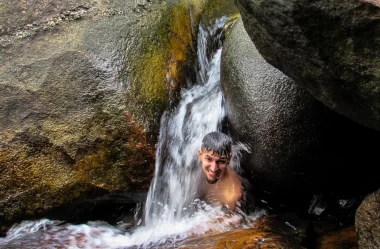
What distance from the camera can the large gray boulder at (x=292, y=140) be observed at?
3.49 m

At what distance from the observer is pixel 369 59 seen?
79.8 inches

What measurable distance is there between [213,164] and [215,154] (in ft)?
0.44

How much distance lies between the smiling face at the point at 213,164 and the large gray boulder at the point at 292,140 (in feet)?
0.78

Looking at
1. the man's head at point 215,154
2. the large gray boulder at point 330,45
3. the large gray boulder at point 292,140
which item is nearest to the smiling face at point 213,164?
the man's head at point 215,154

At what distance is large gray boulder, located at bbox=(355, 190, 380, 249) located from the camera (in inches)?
96.0

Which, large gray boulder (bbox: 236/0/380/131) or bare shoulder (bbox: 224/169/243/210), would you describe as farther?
bare shoulder (bbox: 224/169/243/210)

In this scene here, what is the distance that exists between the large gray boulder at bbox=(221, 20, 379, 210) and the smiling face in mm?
239

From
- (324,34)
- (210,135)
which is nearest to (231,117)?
(210,135)

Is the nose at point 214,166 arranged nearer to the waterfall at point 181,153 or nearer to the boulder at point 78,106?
the waterfall at point 181,153

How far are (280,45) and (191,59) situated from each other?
2469mm

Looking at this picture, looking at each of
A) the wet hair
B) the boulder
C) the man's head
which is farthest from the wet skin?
the boulder

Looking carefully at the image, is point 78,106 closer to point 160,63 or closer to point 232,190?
point 160,63

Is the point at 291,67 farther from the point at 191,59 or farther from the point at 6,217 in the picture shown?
the point at 6,217

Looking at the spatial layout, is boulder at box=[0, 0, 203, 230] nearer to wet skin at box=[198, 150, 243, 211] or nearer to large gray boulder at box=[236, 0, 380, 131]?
wet skin at box=[198, 150, 243, 211]
